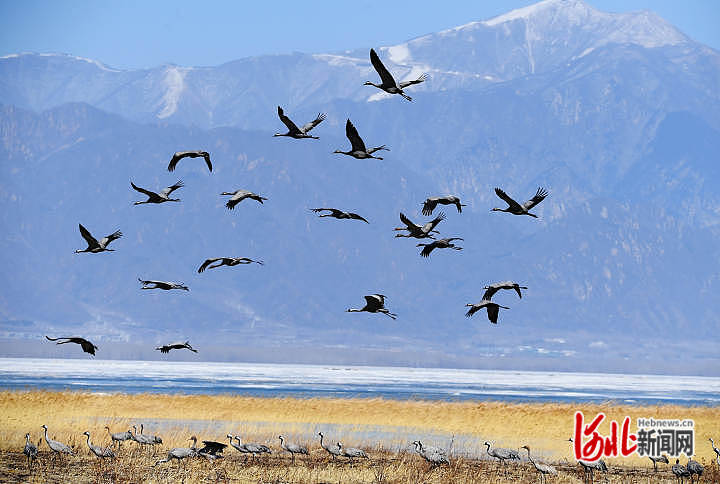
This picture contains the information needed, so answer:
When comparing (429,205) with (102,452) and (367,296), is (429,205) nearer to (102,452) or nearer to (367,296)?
(367,296)

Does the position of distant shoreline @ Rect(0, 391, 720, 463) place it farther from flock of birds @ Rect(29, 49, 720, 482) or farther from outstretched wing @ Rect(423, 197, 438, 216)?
outstretched wing @ Rect(423, 197, 438, 216)

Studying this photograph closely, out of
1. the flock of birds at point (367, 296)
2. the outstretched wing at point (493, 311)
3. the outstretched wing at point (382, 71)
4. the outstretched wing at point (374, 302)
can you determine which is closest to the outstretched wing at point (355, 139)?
the flock of birds at point (367, 296)

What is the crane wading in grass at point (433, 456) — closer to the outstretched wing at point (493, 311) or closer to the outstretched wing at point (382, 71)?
→ the outstretched wing at point (493, 311)

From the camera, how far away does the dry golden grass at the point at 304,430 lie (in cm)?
3497

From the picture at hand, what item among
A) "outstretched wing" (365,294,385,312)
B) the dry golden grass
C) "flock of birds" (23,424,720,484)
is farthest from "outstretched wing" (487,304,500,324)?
the dry golden grass

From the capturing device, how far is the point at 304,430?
52.4 metres

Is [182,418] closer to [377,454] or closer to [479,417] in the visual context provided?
[479,417]

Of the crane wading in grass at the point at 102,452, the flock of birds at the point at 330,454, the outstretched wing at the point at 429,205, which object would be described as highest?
the outstretched wing at the point at 429,205

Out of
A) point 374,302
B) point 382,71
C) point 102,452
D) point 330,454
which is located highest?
point 382,71

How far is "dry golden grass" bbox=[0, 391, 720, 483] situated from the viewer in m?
35.0

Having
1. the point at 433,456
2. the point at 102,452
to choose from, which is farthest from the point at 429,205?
the point at 102,452

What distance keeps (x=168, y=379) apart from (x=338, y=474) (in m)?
76.5

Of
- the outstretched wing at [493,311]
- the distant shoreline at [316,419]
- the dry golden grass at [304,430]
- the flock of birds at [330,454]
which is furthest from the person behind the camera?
the distant shoreline at [316,419]

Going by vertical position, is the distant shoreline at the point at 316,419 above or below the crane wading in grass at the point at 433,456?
above
